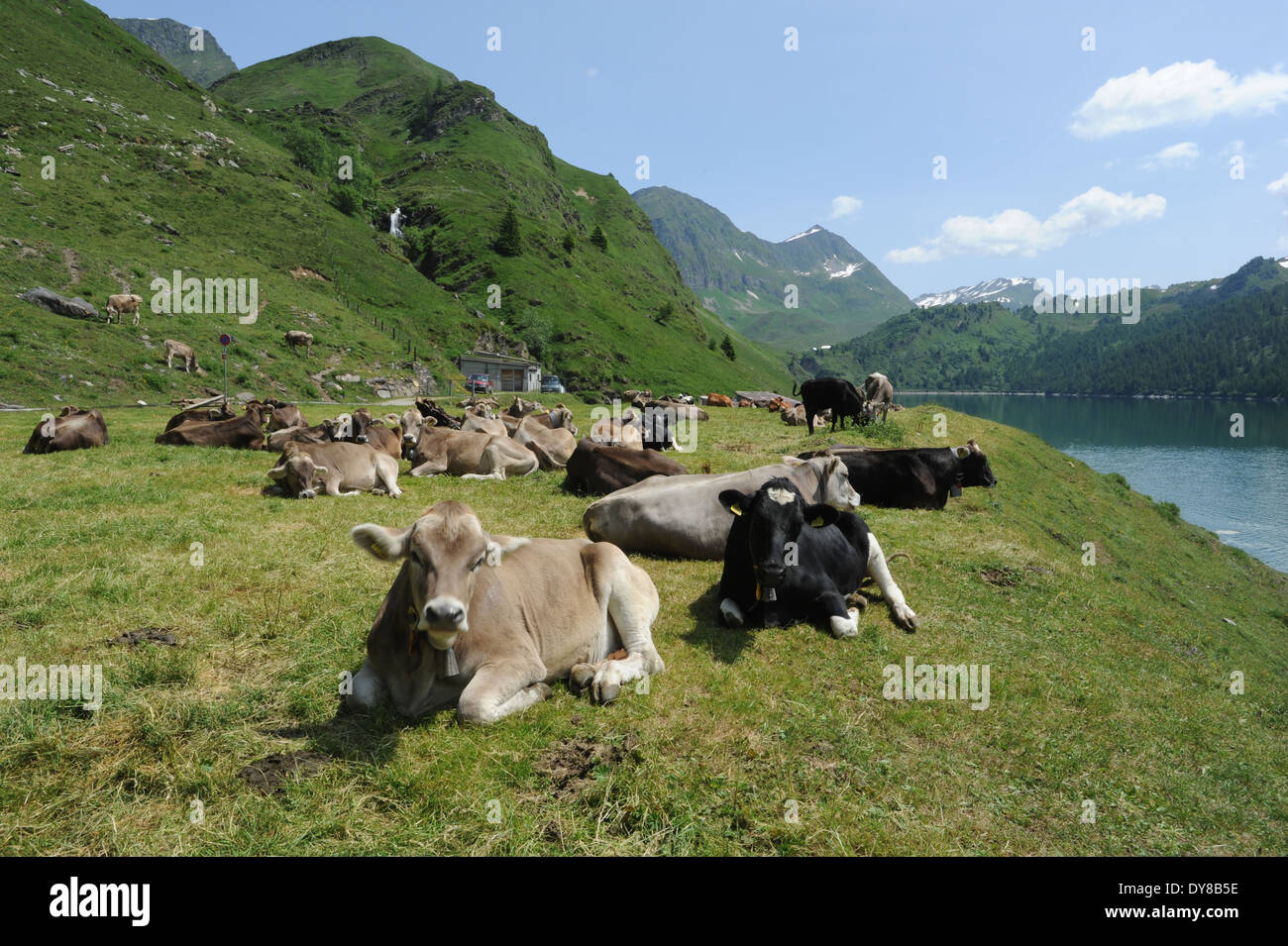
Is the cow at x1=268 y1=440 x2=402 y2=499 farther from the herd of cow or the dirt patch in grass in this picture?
the dirt patch in grass

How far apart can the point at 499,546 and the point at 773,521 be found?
2.90 meters

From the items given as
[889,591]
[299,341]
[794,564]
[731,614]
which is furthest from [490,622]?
[299,341]

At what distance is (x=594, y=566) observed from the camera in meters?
5.97

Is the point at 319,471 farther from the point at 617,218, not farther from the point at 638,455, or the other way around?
the point at 617,218

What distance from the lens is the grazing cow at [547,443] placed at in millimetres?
16516

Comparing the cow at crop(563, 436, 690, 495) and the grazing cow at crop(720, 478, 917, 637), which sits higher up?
the cow at crop(563, 436, 690, 495)

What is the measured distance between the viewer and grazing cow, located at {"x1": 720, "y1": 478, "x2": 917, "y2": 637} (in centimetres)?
659

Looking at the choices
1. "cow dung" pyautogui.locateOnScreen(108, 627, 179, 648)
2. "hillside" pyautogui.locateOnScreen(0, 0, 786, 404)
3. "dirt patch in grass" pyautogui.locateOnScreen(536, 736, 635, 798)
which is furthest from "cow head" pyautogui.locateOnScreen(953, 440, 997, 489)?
"hillside" pyautogui.locateOnScreen(0, 0, 786, 404)


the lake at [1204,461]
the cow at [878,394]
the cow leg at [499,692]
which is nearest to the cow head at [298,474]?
the cow leg at [499,692]

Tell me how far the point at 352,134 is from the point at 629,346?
95.6 m

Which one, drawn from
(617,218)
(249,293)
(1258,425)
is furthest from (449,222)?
(1258,425)

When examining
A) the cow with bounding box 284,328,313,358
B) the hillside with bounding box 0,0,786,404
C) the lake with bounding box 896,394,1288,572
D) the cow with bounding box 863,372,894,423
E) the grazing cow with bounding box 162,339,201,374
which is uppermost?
the hillside with bounding box 0,0,786,404

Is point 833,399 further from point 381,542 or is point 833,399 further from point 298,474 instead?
point 381,542

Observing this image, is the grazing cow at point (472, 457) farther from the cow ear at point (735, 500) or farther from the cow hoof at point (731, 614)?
the cow hoof at point (731, 614)
